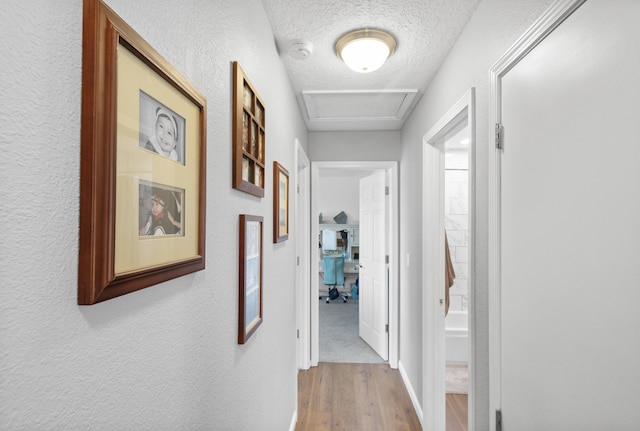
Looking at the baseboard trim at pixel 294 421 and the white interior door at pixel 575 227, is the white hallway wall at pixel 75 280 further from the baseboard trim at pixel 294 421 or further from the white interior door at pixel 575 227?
the baseboard trim at pixel 294 421

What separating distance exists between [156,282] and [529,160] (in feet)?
3.73

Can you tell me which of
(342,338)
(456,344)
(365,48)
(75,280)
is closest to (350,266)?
(342,338)

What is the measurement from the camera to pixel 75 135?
461 millimetres

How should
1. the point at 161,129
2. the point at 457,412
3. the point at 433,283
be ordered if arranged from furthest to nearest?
1. the point at 457,412
2. the point at 433,283
3. the point at 161,129

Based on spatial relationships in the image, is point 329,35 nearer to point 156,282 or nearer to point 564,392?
point 156,282

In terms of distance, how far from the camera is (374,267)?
393 cm

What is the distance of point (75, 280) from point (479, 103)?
1615mm

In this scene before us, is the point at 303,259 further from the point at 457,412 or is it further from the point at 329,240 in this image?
the point at 329,240

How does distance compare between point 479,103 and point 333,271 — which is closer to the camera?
point 479,103

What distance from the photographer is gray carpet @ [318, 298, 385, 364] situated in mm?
3738

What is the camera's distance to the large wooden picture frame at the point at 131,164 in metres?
0.47

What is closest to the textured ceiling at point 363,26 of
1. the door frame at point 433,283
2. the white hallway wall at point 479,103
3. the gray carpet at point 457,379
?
the white hallway wall at point 479,103

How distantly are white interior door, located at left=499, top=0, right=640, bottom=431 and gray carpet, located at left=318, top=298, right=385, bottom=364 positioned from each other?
8.59 feet

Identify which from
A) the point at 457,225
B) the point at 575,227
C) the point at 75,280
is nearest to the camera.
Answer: the point at 75,280
